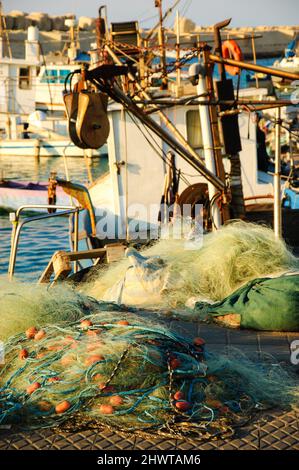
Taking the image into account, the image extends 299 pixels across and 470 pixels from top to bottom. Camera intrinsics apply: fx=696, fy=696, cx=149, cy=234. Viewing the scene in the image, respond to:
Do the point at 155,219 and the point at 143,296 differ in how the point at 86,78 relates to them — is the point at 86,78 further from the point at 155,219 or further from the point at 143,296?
the point at 155,219

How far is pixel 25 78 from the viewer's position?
41688 mm

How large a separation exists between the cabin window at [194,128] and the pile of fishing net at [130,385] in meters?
10.1

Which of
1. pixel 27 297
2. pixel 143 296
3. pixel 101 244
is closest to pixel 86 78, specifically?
pixel 143 296

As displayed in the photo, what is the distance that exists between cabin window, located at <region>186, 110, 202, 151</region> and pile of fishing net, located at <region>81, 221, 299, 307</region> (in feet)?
24.0

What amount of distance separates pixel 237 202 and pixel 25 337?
18.7 feet

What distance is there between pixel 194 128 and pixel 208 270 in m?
7.86

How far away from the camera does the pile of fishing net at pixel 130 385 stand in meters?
4.20

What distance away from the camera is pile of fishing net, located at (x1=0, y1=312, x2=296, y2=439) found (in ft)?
13.8

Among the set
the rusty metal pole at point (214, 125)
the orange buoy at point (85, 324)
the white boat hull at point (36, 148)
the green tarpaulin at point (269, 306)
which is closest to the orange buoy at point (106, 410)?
the orange buoy at point (85, 324)

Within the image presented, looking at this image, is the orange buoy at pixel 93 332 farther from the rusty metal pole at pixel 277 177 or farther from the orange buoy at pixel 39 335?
the rusty metal pole at pixel 277 177

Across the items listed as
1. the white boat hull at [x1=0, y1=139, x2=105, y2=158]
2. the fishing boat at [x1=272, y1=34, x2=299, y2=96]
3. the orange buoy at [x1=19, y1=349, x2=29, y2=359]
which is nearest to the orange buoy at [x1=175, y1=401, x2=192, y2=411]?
the orange buoy at [x1=19, y1=349, x2=29, y2=359]

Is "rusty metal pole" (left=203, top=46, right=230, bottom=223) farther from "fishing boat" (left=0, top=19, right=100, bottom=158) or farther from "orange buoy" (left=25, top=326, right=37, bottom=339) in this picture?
"fishing boat" (left=0, top=19, right=100, bottom=158)

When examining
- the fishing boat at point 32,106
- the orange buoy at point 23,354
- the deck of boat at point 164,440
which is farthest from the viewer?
the fishing boat at point 32,106

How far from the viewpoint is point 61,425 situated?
4.18 metres
